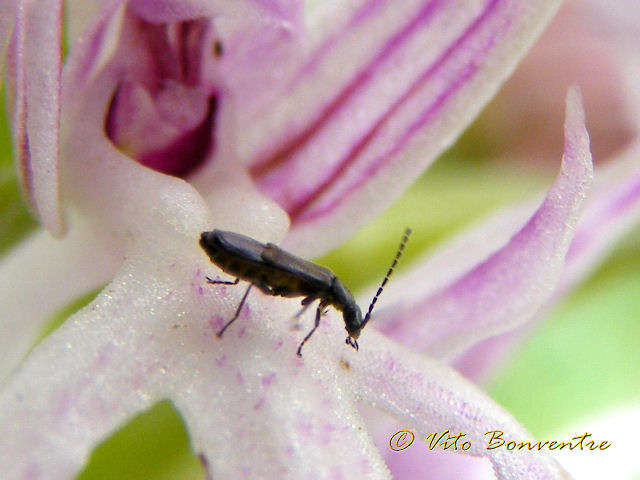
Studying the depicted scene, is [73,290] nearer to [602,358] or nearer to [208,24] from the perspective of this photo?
[208,24]

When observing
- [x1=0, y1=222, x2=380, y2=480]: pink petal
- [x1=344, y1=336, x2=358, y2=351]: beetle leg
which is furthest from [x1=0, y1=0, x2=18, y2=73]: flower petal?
[x1=344, y1=336, x2=358, y2=351]: beetle leg

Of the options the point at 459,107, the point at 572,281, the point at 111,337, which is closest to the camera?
the point at 111,337

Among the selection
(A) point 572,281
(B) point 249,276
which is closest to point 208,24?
(B) point 249,276

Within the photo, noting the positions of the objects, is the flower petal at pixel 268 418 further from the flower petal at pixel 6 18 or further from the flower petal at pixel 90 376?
the flower petal at pixel 6 18

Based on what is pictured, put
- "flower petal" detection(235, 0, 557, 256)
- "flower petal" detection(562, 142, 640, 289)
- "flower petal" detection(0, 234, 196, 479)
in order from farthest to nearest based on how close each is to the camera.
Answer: "flower petal" detection(562, 142, 640, 289) < "flower petal" detection(235, 0, 557, 256) < "flower petal" detection(0, 234, 196, 479)

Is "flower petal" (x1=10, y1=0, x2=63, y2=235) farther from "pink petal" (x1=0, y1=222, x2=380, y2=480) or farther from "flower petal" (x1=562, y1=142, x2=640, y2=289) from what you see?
"flower petal" (x1=562, y1=142, x2=640, y2=289)

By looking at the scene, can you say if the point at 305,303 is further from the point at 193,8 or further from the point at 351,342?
the point at 193,8

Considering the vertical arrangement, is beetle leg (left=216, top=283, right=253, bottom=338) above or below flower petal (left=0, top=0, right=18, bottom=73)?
below

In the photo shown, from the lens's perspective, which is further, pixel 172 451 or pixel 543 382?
pixel 543 382
